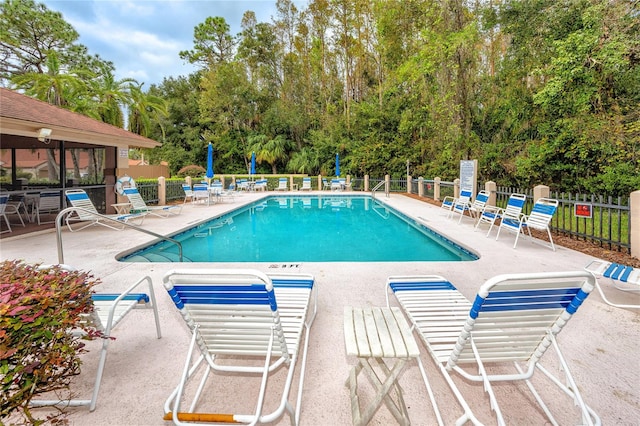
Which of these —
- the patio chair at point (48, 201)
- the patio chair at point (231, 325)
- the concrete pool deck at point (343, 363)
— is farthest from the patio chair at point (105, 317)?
the patio chair at point (48, 201)

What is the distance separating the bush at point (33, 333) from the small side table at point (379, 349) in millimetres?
1305

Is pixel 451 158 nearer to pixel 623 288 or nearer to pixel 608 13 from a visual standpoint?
pixel 608 13

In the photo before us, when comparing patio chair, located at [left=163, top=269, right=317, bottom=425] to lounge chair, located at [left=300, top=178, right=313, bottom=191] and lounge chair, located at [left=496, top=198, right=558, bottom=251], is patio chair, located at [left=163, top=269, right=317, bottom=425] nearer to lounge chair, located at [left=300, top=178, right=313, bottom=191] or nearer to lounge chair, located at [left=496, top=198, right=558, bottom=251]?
lounge chair, located at [left=496, top=198, right=558, bottom=251]

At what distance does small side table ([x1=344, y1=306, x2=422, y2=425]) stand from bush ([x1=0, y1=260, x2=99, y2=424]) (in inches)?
51.4

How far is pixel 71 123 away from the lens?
24.9 feet

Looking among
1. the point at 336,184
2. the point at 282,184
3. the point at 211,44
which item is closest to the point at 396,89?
the point at 336,184

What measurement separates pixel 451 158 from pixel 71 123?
47.6 ft

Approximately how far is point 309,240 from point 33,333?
6259 mm

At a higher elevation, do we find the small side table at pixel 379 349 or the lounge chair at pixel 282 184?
the lounge chair at pixel 282 184

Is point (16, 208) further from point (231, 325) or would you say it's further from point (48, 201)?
point (231, 325)

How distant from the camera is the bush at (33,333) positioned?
1192 millimetres

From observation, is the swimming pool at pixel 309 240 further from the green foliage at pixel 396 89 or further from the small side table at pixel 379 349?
the green foliage at pixel 396 89

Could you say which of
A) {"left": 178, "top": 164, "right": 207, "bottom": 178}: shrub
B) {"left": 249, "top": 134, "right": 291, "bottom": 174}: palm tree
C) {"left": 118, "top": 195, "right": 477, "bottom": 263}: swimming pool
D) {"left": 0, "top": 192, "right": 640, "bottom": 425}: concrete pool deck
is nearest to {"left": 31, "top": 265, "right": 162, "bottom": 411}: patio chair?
{"left": 0, "top": 192, "right": 640, "bottom": 425}: concrete pool deck

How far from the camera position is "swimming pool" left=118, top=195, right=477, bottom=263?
6.02 metres
